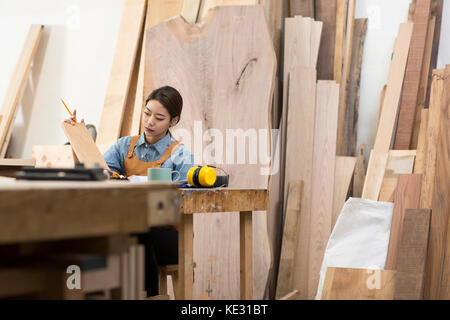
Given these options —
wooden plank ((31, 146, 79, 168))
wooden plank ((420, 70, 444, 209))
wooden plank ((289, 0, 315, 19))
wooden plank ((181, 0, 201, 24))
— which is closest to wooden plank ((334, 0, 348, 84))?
wooden plank ((289, 0, 315, 19))

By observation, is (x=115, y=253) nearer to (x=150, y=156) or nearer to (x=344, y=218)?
(x=150, y=156)

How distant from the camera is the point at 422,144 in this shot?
10.4ft

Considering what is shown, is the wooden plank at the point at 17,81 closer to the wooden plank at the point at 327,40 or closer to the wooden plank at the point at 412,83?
the wooden plank at the point at 327,40

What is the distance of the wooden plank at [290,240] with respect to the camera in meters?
3.31

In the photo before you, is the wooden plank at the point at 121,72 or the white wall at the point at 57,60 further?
the white wall at the point at 57,60

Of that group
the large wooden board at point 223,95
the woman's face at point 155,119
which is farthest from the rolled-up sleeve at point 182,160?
the large wooden board at point 223,95

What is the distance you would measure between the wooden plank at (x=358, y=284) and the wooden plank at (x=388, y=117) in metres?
0.62

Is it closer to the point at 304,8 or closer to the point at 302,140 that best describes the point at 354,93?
the point at 302,140

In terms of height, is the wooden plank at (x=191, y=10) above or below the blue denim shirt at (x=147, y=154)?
above

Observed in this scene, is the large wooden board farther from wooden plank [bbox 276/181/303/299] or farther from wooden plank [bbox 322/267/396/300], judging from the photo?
wooden plank [bbox 322/267/396/300]

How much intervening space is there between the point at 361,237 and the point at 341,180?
527 mm

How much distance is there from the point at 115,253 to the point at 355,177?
2626 millimetres

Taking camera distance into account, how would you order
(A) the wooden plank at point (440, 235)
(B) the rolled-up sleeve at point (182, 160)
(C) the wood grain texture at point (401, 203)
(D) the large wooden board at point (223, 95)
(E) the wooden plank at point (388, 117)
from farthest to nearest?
(E) the wooden plank at point (388, 117), (D) the large wooden board at point (223, 95), (C) the wood grain texture at point (401, 203), (A) the wooden plank at point (440, 235), (B) the rolled-up sleeve at point (182, 160)

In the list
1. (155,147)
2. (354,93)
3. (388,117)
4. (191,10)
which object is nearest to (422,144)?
(388,117)
